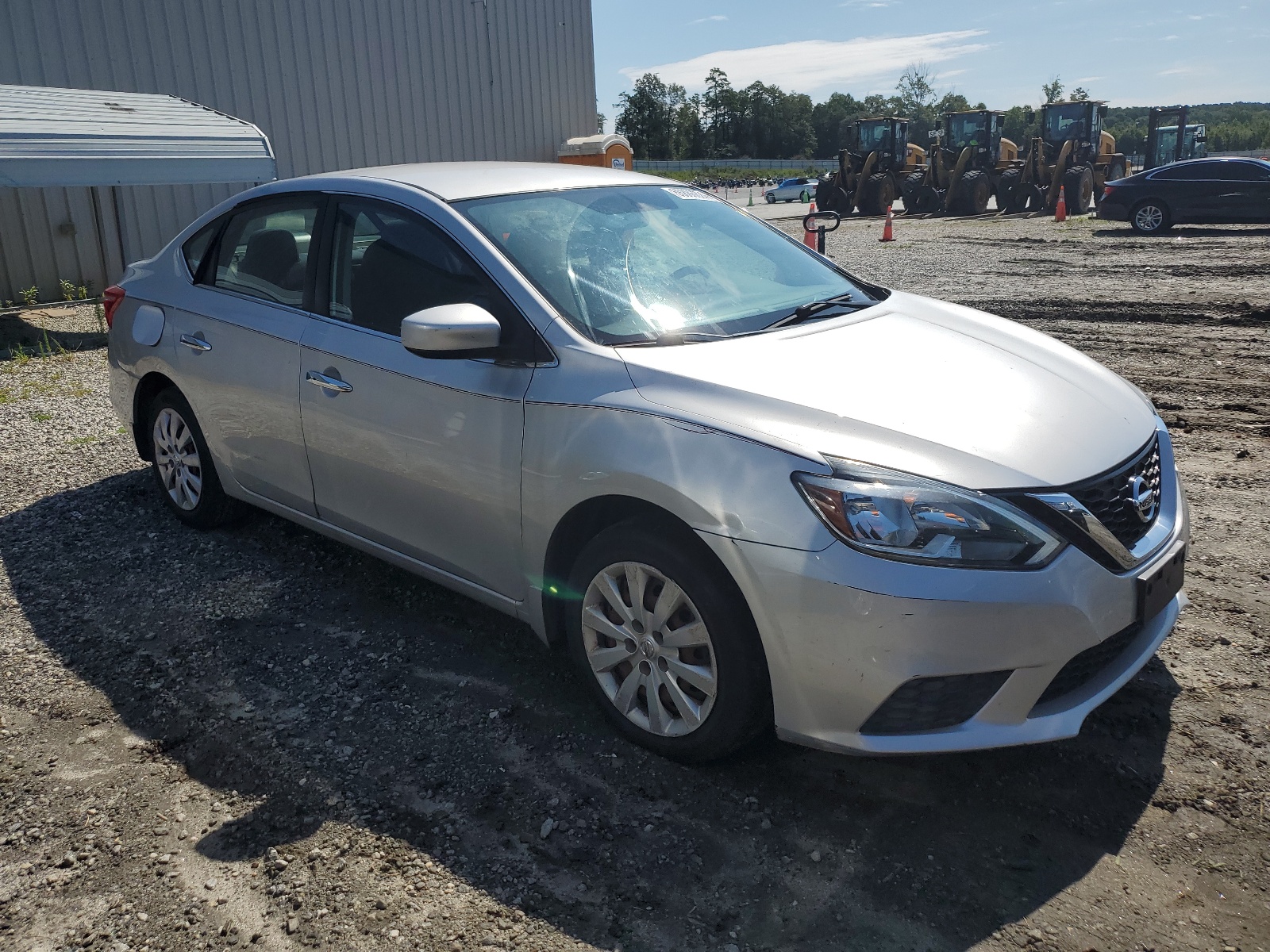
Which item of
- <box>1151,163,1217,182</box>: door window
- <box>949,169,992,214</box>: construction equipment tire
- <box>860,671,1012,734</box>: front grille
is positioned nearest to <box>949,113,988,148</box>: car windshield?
<box>949,169,992,214</box>: construction equipment tire

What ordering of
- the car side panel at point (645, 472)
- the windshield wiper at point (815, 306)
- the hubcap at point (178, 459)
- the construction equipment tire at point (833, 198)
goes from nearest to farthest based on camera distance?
the car side panel at point (645, 472), the windshield wiper at point (815, 306), the hubcap at point (178, 459), the construction equipment tire at point (833, 198)

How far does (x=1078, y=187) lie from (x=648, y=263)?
82.2 feet

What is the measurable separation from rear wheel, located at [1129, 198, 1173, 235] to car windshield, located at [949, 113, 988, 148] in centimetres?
880

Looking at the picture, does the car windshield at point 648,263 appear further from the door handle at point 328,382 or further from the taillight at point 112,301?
the taillight at point 112,301

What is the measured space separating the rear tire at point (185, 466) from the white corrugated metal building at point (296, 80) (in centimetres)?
789

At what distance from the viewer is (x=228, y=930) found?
239 cm

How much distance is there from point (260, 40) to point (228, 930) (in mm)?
16561

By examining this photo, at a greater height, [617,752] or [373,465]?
[373,465]

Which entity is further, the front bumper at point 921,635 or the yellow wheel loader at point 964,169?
the yellow wheel loader at point 964,169

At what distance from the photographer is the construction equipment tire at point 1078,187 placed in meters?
25.1

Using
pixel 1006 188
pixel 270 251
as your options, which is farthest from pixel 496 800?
pixel 1006 188

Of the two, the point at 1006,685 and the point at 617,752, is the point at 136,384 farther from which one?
the point at 1006,685

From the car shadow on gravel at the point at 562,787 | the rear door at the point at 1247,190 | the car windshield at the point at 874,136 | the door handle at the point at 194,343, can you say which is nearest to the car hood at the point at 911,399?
the car shadow on gravel at the point at 562,787

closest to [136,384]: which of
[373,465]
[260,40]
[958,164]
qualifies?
[373,465]
